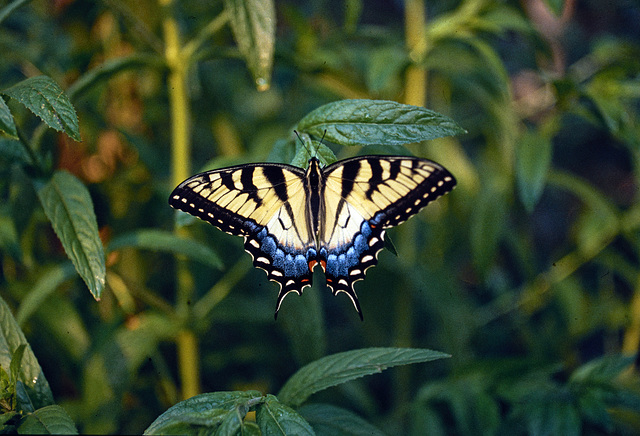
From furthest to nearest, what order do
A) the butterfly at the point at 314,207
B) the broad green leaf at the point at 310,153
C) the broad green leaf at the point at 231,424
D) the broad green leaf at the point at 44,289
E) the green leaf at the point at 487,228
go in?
1. the green leaf at the point at 487,228
2. the broad green leaf at the point at 44,289
3. the butterfly at the point at 314,207
4. the broad green leaf at the point at 310,153
5. the broad green leaf at the point at 231,424

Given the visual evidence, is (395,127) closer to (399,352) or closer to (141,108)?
(399,352)

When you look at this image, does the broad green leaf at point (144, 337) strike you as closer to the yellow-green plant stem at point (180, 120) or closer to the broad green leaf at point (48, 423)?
the yellow-green plant stem at point (180, 120)

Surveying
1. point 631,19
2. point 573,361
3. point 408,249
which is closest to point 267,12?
point 408,249

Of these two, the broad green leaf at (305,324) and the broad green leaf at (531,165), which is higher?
the broad green leaf at (531,165)

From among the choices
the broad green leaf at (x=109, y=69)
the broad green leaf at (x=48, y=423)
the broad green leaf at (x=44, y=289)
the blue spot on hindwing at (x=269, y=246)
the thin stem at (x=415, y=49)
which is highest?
the thin stem at (x=415, y=49)

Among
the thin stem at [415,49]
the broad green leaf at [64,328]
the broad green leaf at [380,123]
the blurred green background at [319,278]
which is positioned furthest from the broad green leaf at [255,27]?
the broad green leaf at [64,328]

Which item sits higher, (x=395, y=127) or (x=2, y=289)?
(x=395, y=127)

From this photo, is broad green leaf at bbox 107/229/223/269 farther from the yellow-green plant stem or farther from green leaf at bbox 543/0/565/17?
green leaf at bbox 543/0/565/17

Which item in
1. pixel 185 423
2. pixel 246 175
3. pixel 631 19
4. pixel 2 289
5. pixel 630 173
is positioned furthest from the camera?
pixel 631 19
